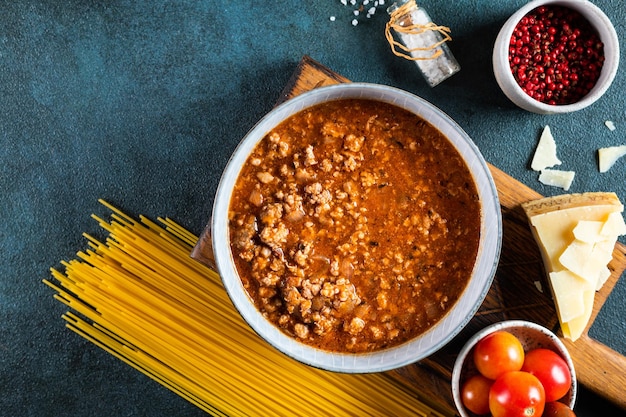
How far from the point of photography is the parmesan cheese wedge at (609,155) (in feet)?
9.14

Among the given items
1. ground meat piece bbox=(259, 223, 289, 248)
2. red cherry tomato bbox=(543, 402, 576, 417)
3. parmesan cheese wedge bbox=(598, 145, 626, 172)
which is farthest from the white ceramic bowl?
parmesan cheese wedge bbox=(598, 145, 626, 172)

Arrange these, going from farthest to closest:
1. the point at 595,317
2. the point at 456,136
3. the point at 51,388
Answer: the point at 51,388
the point at 595,317
the point at 456,136

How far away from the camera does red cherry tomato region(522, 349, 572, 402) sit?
233 centimetres

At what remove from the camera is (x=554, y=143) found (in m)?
2.78

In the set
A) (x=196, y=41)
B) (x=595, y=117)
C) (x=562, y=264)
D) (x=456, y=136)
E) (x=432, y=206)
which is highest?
(x=196, y=41)

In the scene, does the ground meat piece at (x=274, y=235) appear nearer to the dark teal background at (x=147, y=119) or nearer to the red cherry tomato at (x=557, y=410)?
the dark teal background at (x=147, y=119)

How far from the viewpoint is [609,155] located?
279cm

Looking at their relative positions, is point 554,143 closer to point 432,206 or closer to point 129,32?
point 432,206

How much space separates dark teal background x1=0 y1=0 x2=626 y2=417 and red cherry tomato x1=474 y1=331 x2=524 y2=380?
67cm

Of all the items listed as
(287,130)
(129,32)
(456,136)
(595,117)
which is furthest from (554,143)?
(129,32)

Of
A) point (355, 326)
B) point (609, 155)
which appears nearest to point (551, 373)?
point (355, 326)

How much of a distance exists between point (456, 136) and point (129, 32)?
1526 mm

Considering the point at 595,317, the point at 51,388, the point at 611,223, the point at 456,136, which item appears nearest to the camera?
the point at 456,136

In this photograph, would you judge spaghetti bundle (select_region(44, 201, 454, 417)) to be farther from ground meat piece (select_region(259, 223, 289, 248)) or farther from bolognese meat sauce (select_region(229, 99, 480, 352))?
ground meat piece (select_region(259, 223, 289, 248))
